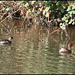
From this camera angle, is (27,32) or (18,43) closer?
(18,43)

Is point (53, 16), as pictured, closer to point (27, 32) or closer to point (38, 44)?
point (27, 32)

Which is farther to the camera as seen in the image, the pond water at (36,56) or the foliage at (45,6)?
the foliage at (45,6)

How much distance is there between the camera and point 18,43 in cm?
1290

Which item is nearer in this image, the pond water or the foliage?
the pond water

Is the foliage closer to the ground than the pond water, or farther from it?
farther from it

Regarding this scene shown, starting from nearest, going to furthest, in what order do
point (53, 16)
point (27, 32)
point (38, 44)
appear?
point (38, 44) < point (27, 32) < point (53, 16)

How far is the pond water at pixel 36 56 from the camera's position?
8.55m

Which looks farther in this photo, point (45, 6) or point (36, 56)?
point (45, 6)

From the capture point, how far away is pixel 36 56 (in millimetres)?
10352

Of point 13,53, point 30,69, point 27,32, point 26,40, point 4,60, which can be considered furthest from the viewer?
point 27,32

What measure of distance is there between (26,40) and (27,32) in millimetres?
2659

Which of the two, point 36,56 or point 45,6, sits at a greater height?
point 45,6

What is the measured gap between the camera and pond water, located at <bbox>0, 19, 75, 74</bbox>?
855 cm

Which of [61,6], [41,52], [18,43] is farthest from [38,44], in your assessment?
[61,6]
